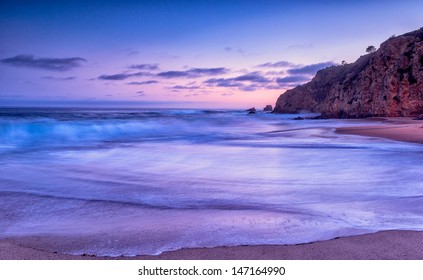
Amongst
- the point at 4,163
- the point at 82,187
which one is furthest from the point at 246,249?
the point at 4,163

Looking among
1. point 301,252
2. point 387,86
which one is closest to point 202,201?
point 301,252

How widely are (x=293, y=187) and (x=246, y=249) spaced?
2231mm

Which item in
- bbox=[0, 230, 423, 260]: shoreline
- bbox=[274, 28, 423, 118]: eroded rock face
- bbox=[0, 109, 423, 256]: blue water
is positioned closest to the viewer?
bbox=[0, 230, 423, 260]: shoreline

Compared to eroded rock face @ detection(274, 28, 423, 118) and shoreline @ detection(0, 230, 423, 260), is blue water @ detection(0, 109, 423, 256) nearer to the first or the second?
shoreline @ detection(0, 230, 423, 260)

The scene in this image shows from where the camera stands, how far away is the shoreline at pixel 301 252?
6.95 feet

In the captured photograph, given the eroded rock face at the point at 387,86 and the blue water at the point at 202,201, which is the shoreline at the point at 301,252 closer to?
the blue water at the point at 202,201

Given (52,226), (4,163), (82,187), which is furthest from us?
(4,163)

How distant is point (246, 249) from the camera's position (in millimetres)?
2244

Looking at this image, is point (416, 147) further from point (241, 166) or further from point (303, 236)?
point (303, 236)

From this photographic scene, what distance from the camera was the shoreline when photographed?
2.12 metres

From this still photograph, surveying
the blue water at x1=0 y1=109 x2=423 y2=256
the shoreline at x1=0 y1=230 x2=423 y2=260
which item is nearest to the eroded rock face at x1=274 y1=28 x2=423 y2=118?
the blue water at x1=0 y1=109 x2=423 y2=256

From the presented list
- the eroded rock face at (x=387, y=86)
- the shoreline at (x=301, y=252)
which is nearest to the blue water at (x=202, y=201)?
the shoreline at (x=301, y=252)
